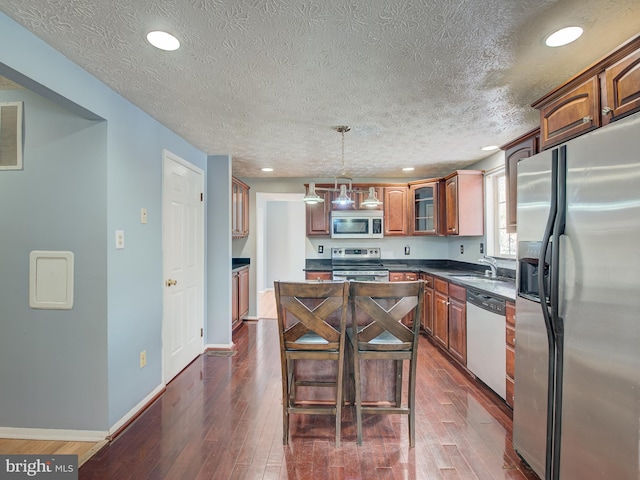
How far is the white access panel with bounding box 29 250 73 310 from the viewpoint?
215 centimetres

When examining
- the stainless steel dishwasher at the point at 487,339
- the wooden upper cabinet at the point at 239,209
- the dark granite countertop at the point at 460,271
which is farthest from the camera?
the wooden upper cabinet at the point at 239,209

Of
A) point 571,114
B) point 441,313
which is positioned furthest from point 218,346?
point 571,114

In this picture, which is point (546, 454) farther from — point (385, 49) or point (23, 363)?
point (23, 363)

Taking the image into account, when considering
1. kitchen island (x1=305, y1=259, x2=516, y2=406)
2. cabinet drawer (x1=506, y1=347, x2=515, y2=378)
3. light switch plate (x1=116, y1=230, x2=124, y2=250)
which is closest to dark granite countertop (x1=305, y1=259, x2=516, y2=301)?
kitchen island (x1=305, y1=259, x2=516, y2=406)

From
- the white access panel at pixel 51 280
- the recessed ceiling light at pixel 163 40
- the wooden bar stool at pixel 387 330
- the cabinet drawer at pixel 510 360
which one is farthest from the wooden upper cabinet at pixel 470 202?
the white access panel at pixel 51 280

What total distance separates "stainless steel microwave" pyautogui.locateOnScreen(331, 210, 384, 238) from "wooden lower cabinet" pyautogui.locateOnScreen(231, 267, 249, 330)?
4.94 ft

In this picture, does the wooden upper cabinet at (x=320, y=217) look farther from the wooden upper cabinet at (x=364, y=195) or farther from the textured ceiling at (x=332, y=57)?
the textured ceiling at (x=332, y=57)

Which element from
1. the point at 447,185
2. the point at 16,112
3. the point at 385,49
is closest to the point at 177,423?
the point at 16,112

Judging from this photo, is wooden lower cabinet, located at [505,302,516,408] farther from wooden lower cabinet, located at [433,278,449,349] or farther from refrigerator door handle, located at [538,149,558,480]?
wooden lower cabinet, located at [433,278,449,349]

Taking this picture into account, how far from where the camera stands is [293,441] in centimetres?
213

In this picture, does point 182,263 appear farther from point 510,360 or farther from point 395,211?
point 395,211

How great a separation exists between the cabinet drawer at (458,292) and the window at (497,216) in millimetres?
787

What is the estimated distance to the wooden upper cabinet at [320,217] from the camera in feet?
16.6

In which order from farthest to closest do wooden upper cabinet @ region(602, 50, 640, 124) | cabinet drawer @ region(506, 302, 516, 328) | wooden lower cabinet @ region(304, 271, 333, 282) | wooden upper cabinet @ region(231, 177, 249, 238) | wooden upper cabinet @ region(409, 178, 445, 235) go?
wooden lower cabinet @ region(304, 271, 333, 282)
wooden upper cabinet @ region(409, 178, 445, 235)
wooden upper cabinet @ region(231, 177, 249, 238)
cabinet drawer @ region(506, 302, 516, 328)
wooden upper cabinet @ region(602, 50, 640, 124)
